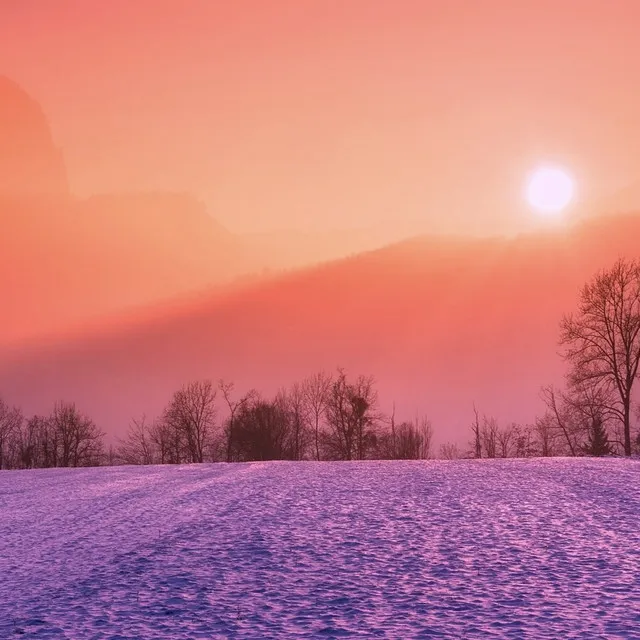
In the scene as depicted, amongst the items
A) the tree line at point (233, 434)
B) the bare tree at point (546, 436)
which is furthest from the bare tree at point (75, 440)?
the bare tree at point (546, 436)

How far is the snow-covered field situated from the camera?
42.5ft

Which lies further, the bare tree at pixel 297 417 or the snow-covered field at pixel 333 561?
the bare tree at pixel 297 417

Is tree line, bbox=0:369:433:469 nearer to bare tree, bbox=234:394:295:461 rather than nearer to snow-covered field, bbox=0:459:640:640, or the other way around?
bare tree, bbox=234:394:295:461

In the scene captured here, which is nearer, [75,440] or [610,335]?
[610,335]

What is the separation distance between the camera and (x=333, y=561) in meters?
17.2

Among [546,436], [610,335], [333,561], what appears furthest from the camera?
[546,436]

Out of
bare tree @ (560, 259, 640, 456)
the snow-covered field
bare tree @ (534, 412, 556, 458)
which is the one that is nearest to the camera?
the snow-covered field

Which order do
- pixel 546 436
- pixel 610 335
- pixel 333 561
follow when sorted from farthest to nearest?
pixel 546 436, pixel 610 335, pixel 333 561

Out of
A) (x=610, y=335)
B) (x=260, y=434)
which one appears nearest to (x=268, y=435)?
(x=260, y=434)

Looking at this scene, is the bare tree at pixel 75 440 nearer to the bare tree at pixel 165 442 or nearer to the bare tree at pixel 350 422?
the bare tree at pixel 165 442

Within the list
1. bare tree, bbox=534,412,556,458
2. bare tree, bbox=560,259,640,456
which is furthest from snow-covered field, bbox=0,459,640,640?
bare tree, bbox=534,412,556,458

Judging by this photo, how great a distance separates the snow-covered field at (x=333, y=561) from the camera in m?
13.0

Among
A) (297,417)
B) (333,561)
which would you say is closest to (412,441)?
(297,417)

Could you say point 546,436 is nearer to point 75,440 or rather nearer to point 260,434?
point 260,434
